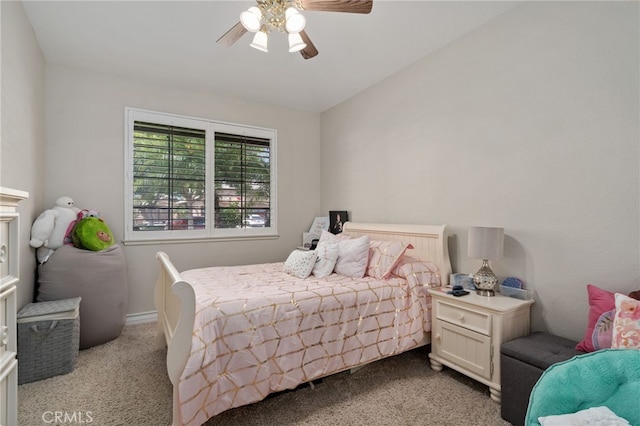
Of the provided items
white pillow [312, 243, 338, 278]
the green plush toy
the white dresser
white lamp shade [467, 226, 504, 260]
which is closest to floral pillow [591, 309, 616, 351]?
white lamp shade [467, 226, 504, 260]

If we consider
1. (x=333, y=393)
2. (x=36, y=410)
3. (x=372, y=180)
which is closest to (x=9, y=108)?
(x=36, y=410)

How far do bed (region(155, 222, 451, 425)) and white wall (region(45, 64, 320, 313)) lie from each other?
3.20 feet

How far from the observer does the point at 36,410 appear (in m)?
1.83

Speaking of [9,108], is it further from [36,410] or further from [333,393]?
[333,393]

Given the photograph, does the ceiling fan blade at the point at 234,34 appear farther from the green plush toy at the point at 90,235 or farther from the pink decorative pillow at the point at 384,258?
the green plush toy at the point at 90,235

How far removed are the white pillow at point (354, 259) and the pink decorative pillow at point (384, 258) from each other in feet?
0.21

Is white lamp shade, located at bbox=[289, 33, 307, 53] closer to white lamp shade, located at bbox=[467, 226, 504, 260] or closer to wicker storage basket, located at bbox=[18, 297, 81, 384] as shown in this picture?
white lamp shade, located at bbox=[467, 226, 504, 260]

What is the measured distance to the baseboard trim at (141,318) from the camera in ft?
10.8

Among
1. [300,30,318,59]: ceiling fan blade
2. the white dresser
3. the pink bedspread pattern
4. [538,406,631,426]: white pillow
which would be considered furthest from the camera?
[300,30,318,59]: ceiling fan blade

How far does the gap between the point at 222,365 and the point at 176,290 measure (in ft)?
1.73

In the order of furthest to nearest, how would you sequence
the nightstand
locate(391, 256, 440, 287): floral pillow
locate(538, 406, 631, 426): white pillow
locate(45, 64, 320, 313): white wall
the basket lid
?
locate(45, 64, 320, 313): white wall
locate(391, 256, 440, 287): floral pillow
the basket lid
the nightstand
locate(538, 406, 631, 426): white pillow

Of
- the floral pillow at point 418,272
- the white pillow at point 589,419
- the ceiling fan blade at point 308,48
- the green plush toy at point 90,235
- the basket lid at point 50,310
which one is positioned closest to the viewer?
the white pillow at point 589,419

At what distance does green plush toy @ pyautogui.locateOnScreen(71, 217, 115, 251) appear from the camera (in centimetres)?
279

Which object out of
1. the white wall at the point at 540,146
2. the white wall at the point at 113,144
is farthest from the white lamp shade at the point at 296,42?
the white wall at the point at 113,144
